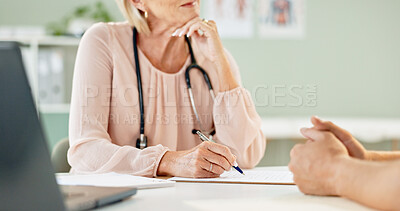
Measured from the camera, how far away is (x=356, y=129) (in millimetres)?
3207

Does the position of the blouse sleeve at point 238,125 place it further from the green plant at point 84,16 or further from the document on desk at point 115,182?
the green plant at point 84,16

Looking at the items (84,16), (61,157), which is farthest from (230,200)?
(84,16)

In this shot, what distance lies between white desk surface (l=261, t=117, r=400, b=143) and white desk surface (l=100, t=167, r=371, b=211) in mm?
2191

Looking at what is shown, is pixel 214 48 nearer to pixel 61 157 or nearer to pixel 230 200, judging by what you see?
pixel 61 157

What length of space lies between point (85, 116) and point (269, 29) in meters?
2.43

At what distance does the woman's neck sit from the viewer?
174cm

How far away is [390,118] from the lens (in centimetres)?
362

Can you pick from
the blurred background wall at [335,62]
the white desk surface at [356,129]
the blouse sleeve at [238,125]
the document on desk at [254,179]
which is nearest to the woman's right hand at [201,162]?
the document on desk at [254,179]

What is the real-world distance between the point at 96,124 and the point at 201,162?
46 centimetres

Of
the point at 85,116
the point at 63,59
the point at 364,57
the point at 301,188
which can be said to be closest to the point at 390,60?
the point at 364,57

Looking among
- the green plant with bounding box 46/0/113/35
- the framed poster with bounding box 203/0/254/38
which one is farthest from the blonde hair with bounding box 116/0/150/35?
the framed poster with bounding box 203/0/254/38

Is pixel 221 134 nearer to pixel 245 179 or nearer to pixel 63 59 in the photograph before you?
pixel 245 179

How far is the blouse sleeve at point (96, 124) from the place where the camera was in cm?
126

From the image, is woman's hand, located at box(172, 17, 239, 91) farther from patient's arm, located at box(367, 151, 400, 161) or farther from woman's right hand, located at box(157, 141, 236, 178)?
patient's arm, located at box(367, 151, 400, 161)
